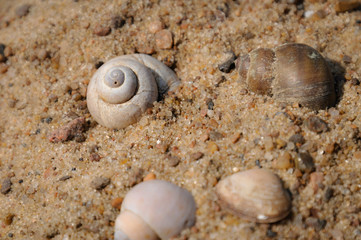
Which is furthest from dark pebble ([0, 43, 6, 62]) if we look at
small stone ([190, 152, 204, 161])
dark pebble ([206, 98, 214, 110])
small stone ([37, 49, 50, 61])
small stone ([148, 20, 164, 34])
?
small stone ([190, 152, 204, 161])

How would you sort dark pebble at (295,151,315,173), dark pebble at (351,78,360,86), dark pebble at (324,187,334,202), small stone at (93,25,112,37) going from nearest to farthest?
dark pebble at (324,187,334,202)
dark pebble at (295,151,315,173)
dark pebble at (351,78,360,86)
small stone at (93,25,112,37)

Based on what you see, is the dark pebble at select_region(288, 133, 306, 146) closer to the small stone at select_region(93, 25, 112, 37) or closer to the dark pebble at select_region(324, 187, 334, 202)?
the dark pebble at select_region(324, 187, 334, 202)

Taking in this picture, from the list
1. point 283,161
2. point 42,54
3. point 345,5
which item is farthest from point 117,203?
point 345,5

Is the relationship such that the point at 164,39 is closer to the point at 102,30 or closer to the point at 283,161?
the point at 102,30

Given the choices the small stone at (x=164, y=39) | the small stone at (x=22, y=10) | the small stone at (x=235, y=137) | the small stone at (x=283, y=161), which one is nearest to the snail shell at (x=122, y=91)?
the small stone at (x=164, y=39)

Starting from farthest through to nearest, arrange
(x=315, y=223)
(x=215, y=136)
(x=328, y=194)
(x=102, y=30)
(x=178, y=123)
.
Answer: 1. (x=102, y=30)
2. (x=178, y=123)
3. (x=215, y=136)
4. (x=328, y=194)
5. (x=315, y=223)

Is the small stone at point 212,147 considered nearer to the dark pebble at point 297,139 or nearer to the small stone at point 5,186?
the dark pebble at point 297,139
